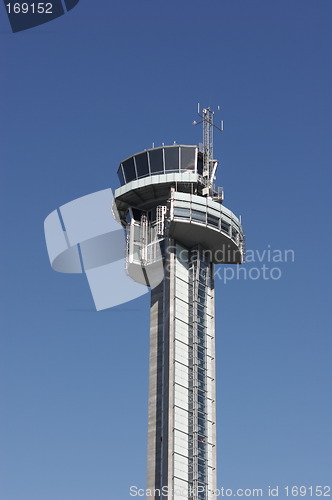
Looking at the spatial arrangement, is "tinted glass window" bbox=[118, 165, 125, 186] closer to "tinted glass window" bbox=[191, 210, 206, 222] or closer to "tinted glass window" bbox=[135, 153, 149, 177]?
"tinted glass window" bbox=[135, 153, 149, 177]

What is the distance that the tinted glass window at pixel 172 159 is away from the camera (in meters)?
112

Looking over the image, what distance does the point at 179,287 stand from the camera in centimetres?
10600

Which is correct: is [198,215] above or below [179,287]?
above

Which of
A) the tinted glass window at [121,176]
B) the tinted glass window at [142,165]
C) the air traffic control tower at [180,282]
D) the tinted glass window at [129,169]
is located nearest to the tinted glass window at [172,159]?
the air traffic control tower at [180,282]

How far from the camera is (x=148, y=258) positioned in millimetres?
109188

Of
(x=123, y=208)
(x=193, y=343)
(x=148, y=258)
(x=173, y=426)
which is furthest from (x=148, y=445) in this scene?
(x=123, y=208)

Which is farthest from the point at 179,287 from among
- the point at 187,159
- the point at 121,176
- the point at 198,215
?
the point at 121,176

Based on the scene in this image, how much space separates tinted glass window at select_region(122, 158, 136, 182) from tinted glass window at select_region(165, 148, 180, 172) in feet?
14.3

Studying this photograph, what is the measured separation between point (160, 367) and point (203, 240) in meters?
16.4

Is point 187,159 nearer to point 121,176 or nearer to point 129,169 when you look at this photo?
point 129,169

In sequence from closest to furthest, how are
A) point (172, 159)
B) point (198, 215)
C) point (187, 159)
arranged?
point (198, 215), point (172, 159), point (187, 159)

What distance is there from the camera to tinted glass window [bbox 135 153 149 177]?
113m

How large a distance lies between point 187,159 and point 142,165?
5496 millimetres

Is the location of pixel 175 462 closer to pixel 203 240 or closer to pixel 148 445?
pixel 148 445
